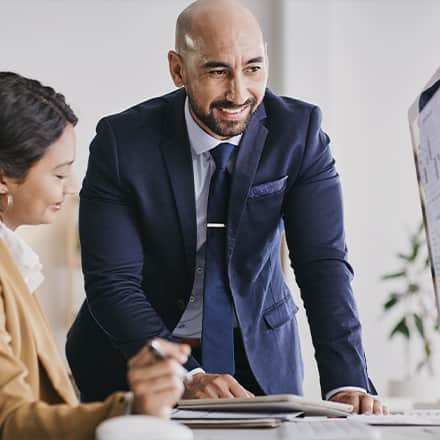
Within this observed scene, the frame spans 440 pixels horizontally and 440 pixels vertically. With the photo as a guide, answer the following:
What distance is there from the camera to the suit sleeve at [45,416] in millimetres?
1061

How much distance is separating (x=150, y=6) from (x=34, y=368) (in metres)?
4.06

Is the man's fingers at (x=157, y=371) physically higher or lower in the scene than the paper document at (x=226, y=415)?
higher

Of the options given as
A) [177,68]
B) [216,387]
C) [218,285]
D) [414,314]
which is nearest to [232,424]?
[216,387]

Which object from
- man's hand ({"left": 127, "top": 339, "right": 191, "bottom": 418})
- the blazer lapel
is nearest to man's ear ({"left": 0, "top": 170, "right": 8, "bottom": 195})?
the blazer lapel

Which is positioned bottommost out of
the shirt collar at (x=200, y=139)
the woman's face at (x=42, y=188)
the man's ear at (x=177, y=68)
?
the woman's face at (x=42, y=188)

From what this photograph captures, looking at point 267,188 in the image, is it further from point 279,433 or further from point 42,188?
point 279,433

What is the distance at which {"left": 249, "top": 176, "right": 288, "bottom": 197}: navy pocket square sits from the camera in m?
1.96

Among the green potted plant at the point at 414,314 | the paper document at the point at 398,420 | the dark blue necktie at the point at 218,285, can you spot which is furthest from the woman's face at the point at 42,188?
the green potted plant at the point at 414,314

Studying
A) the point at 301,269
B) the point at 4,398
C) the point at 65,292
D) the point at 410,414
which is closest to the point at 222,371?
the point at 301,269

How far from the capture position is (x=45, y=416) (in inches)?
42.3

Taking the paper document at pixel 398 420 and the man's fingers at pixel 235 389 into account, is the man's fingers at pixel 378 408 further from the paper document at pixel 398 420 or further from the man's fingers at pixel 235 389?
the man's fingers at pixel 235 389

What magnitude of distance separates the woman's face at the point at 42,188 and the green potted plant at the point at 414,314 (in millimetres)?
3360

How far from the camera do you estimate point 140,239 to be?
2.01 m

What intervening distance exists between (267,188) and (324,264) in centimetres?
21
